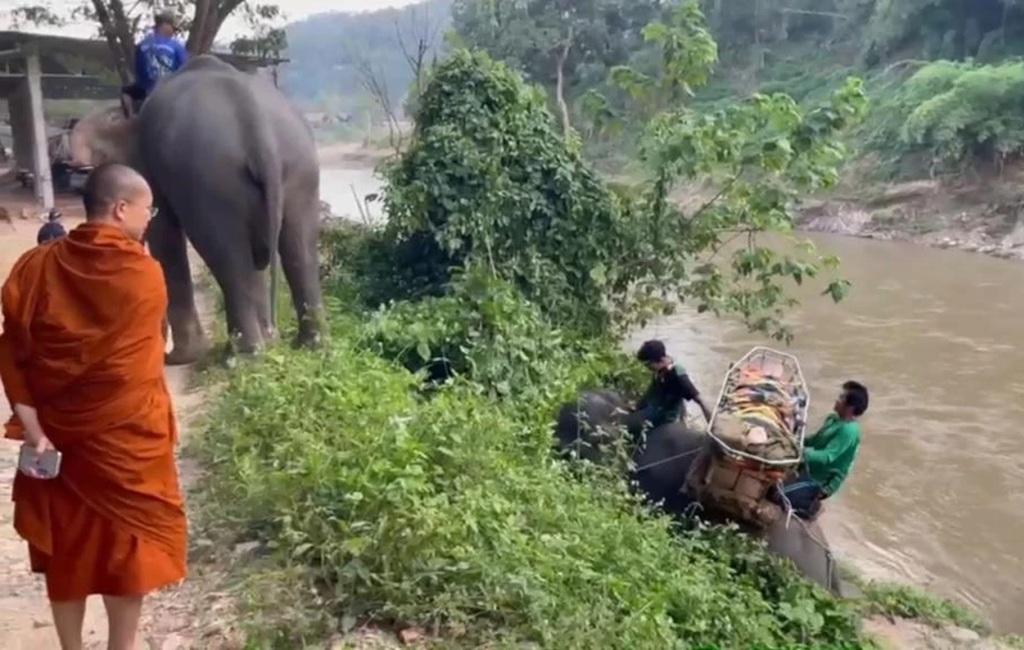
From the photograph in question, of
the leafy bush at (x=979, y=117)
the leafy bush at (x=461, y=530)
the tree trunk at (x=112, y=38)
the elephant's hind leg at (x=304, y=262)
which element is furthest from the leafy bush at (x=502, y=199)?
the leafy bush at (x=979, y=117)

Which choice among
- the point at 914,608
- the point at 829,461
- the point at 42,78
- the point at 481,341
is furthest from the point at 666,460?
the point at 42,78

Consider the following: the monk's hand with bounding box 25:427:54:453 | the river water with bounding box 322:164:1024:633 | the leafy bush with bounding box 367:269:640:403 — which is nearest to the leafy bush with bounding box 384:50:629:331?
the leafy bush with bounding box 367:269:640:403

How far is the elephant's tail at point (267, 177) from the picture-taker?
600 cm

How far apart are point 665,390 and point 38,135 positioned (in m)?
13.0

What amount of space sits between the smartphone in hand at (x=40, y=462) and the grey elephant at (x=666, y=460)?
3327 millimetres

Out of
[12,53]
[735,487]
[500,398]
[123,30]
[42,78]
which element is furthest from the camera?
[42,78]

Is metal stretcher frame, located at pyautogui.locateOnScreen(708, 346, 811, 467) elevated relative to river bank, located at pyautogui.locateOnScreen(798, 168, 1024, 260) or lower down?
elevated

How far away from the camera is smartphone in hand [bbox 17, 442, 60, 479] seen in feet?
8.82

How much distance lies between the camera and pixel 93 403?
8.87 ft

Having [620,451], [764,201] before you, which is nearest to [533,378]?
[620,451]

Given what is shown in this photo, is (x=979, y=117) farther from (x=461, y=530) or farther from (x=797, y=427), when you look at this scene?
(x=461, y=530)

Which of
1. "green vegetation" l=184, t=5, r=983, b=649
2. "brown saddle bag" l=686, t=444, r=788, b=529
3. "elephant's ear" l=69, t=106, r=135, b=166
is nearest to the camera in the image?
"green vegetation" l=184, t=5, r=983, b=649

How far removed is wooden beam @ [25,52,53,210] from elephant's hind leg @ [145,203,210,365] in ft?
34.8

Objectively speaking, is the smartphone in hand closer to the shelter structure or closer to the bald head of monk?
the bald head of monk
